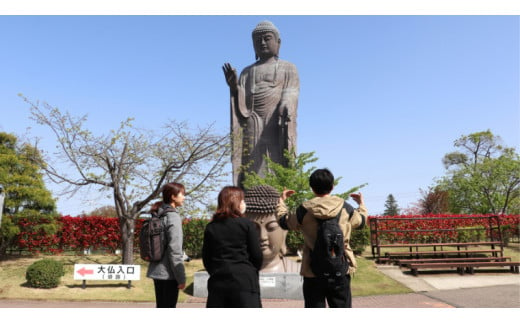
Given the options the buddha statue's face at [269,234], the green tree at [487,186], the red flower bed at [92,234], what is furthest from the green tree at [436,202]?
the buddha statue's face at [269,234]

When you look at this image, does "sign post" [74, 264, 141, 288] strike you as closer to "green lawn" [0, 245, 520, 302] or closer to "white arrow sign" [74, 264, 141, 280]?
"white arrow sign" [74, 264, 141, 280]

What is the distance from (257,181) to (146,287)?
4363 mm

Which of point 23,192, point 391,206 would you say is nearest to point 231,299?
point 23,192

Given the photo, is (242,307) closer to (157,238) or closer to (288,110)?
(157,238)

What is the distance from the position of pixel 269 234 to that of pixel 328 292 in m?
4.31

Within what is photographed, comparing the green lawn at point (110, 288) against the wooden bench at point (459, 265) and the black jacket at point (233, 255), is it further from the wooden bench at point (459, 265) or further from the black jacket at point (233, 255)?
the black jacket at point (233, 255)

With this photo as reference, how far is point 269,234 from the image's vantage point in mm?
7305

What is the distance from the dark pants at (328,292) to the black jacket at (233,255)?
48 centimetres

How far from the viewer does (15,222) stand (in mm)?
12750

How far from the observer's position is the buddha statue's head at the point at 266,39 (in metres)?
14.4

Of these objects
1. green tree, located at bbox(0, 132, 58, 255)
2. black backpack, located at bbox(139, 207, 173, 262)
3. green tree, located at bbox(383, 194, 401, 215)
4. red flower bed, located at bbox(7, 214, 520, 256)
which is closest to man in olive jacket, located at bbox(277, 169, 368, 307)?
black backpack, located at bbox(139, 207, 173, 262)

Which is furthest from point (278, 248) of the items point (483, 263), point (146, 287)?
point (483, 263)

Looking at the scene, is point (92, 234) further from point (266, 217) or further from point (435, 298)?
point (435, 298)

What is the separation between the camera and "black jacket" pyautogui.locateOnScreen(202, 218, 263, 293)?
2.77 meters
